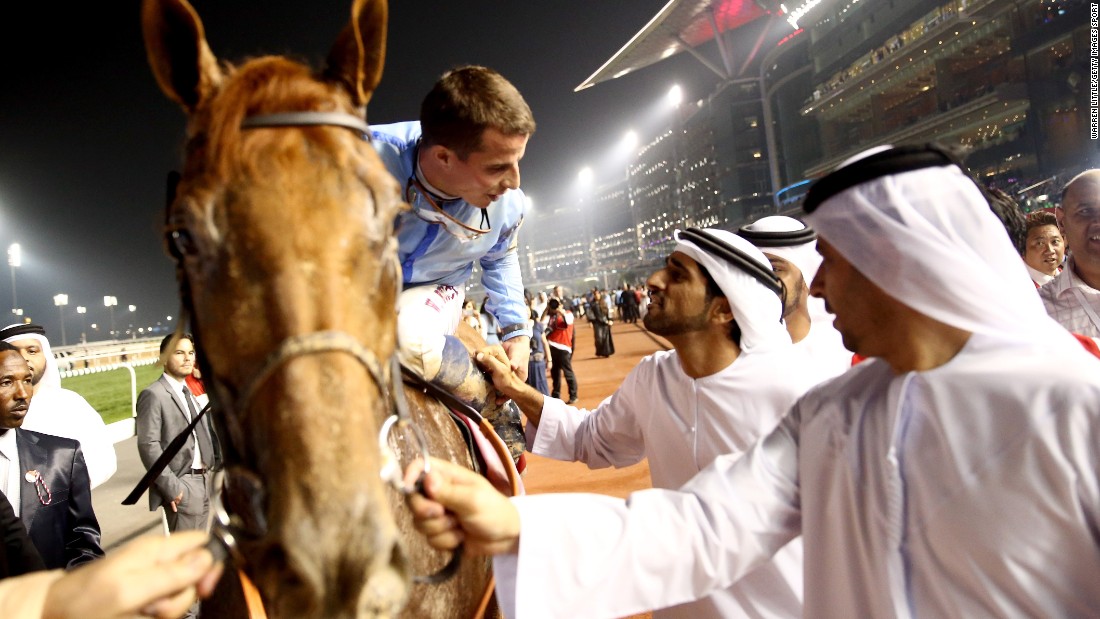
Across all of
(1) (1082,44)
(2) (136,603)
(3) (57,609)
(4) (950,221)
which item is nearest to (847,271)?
(4) (950,221)

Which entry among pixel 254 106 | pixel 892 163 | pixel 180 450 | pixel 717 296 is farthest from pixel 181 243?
pixel 180 450

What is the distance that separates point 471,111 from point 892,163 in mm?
1851

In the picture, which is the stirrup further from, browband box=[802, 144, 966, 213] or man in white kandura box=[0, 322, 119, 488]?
man in white kandura box=[0, 322, 119, 488]

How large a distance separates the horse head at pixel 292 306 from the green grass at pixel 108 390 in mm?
13323

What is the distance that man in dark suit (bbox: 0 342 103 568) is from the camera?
3.62m

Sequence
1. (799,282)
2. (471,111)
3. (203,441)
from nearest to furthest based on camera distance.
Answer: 1. (471,111)
2. (799,282)
3. (203,441)

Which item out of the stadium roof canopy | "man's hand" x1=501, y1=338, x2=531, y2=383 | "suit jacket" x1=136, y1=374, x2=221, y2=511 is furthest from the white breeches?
the stadium roof canopy

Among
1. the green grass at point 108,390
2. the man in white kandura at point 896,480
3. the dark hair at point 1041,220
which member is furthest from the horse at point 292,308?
the green grass at point 108,390

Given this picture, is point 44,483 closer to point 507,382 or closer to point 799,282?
point 507,382

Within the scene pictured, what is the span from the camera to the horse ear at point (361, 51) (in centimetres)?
178

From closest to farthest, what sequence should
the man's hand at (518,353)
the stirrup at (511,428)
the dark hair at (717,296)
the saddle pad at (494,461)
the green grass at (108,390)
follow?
1. the saddle pad at (494,461)
2. the dark hair at (717,296)
3. the man's hand at (518,353)
4. the stirrup at (511,428)
5. the green grass at (108,390)

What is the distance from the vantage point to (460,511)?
154 centimetres

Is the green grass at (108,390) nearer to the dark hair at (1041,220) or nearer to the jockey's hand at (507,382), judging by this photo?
the jockey's hand at (507,382)

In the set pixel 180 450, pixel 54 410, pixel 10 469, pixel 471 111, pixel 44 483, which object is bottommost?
→ pixel 180 450
